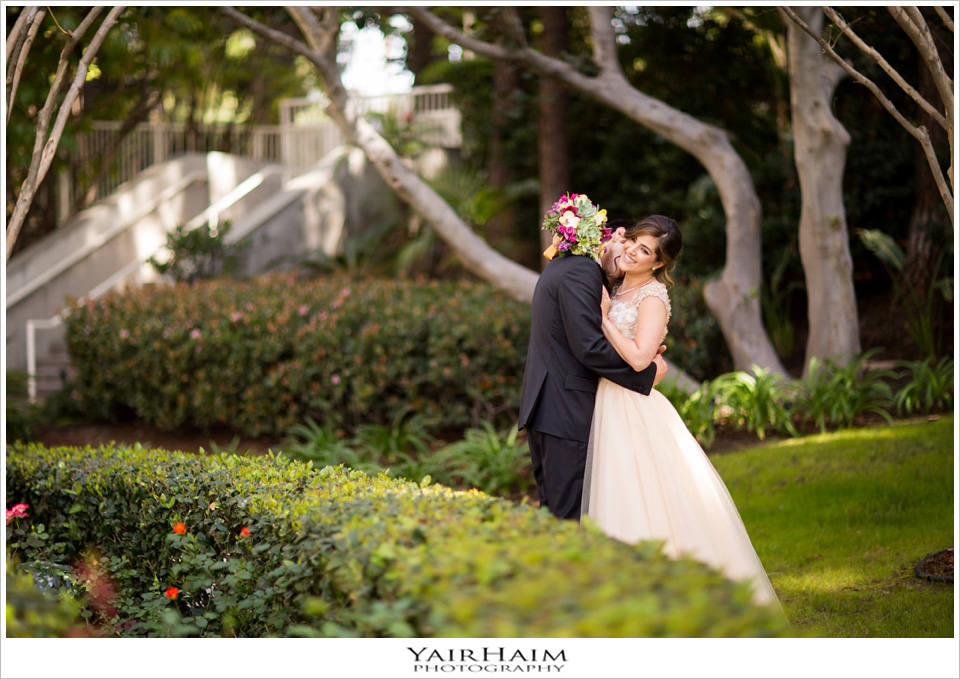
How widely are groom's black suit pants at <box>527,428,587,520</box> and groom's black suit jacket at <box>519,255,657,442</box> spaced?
5 cm

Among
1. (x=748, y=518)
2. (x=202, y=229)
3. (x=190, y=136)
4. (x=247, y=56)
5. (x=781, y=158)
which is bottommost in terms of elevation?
(x=748, y=518)

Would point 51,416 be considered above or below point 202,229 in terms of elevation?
below

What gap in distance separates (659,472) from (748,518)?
2265mm

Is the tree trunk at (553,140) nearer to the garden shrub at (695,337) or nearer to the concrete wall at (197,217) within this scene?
the garden shrub at (695,337)

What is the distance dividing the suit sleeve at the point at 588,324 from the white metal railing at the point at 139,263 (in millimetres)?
7540

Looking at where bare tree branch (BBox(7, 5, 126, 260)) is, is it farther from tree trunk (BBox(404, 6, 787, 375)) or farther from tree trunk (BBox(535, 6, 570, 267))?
tree trunk (BBox(535, 6, 570, 267))

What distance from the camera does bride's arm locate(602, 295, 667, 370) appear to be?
3990 mm

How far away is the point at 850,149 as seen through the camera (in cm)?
1010

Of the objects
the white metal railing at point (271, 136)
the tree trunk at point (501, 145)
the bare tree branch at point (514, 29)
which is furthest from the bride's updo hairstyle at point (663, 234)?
the white metal railing at point (271, 136)

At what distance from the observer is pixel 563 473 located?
4129mm

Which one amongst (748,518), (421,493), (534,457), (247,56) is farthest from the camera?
(247,56)

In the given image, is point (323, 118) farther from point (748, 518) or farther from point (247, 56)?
point (748, 518)

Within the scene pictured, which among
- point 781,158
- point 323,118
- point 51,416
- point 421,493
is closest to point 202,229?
point 51,416

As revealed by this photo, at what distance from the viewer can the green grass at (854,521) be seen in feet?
14.5
